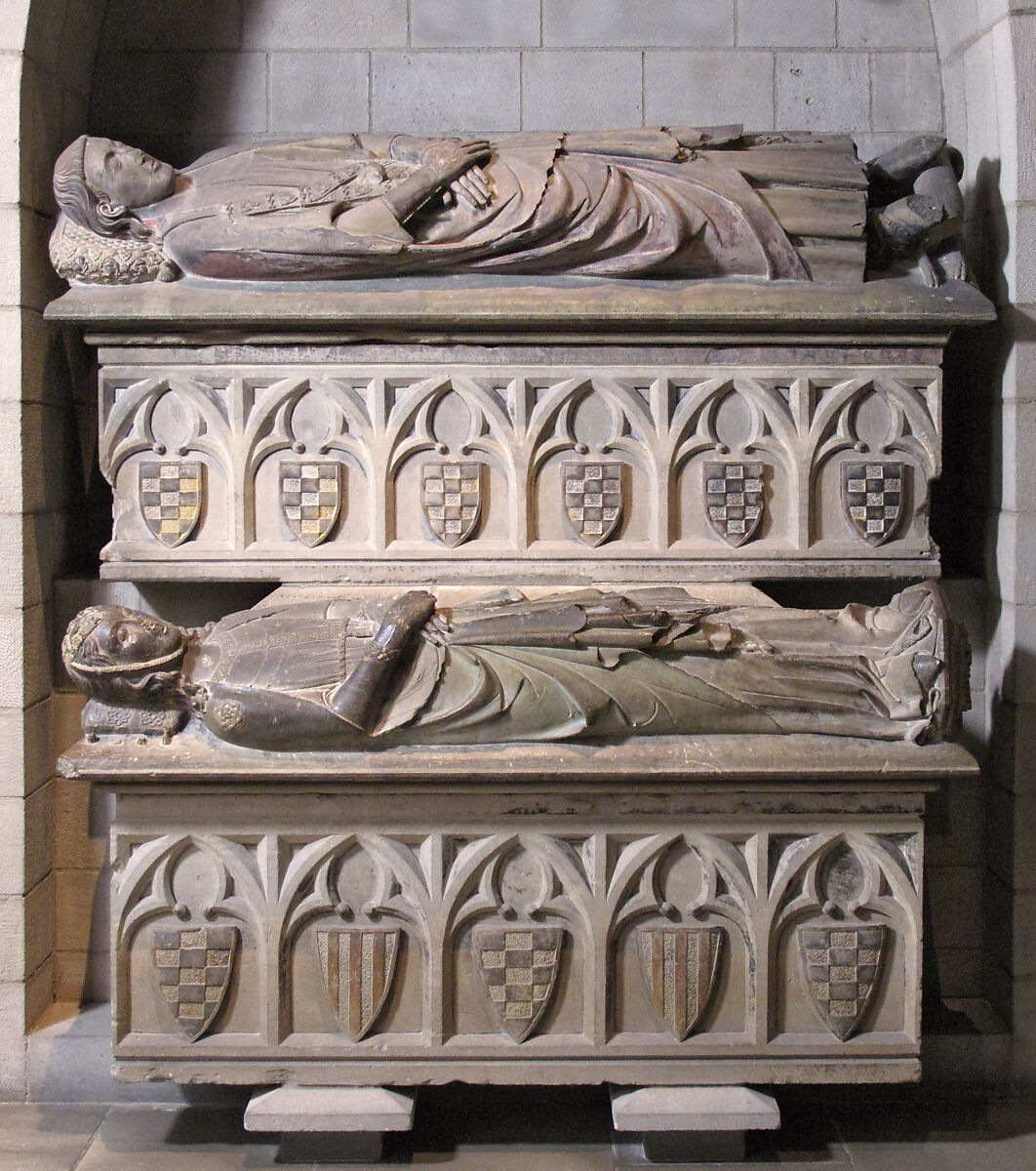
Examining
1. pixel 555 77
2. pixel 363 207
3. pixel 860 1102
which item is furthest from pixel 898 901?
pixel 555 77

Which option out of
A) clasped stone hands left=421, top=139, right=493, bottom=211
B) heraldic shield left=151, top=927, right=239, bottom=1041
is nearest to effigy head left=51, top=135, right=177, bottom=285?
clasped stone hands left=421, top=139, right=493, bottom=211

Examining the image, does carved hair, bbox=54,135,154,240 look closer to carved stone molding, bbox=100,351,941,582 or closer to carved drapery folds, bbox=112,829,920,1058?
carved stone molding, bbox=100,351,941,582

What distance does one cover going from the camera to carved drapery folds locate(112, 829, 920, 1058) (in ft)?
9.82

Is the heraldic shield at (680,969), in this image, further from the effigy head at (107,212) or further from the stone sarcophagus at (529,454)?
the effigy head at (107,212)

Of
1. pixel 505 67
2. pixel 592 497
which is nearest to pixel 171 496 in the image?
pixel 592 497

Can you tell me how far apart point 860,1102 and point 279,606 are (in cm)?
224

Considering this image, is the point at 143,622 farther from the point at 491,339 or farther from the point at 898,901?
the point at 898,901

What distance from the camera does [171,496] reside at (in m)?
3.31

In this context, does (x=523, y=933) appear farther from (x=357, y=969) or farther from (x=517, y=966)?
(x=357, y=969)

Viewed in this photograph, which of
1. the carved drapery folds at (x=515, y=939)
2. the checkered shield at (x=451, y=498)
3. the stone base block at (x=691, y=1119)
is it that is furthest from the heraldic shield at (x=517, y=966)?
the checkered shield at (x=451, y=498)

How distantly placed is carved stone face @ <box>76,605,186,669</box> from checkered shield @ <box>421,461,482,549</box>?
833 millimetres

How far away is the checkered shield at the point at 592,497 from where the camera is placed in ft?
10.9

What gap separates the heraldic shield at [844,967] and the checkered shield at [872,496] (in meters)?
1.14

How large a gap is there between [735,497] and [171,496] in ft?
5.46
